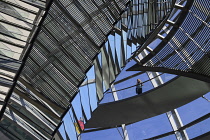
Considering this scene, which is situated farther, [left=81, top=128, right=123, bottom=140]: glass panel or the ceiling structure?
[left=81, top=128, right=123, bottom=140]: glass panel

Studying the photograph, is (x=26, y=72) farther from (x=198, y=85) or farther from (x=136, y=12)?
(x=198, y=85)

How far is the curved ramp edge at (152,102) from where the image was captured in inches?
987

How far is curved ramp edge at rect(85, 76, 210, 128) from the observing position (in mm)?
25078

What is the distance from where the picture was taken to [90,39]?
17.0 metres

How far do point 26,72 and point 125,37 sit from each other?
22.8ft

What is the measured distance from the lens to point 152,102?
26125 millimetres

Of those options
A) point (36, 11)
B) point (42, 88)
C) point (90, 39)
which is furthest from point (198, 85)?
point (36, 11)

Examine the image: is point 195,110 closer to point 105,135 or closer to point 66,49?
point 105,135

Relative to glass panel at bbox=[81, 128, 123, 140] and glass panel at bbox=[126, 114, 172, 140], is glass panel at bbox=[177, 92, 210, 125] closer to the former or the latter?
glass panel at bbox=[126, 114, 172, 140]

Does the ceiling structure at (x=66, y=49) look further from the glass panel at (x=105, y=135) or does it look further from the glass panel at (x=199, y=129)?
the glass panel at (x=105, y=135)

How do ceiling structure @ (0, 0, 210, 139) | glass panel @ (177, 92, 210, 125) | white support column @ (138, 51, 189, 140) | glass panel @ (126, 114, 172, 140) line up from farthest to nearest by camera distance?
glass panel @ (126, 114, 172, 140)
white support column @ (138, 51, 189, 140)
glass panel @ (177, 92, 210, 125)
ceiling structure @ (0, 0, 210, 139)

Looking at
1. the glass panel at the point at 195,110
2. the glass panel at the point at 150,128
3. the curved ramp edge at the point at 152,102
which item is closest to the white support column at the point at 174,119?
the glass panel at the point at 150,128

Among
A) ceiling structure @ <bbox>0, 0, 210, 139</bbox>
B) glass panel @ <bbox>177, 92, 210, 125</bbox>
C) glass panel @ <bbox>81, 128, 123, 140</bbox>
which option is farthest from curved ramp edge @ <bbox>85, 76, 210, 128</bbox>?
glass panel @ <bbox>81, 128, 123, 140</bbox>

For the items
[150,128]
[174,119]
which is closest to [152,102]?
[150,128]
